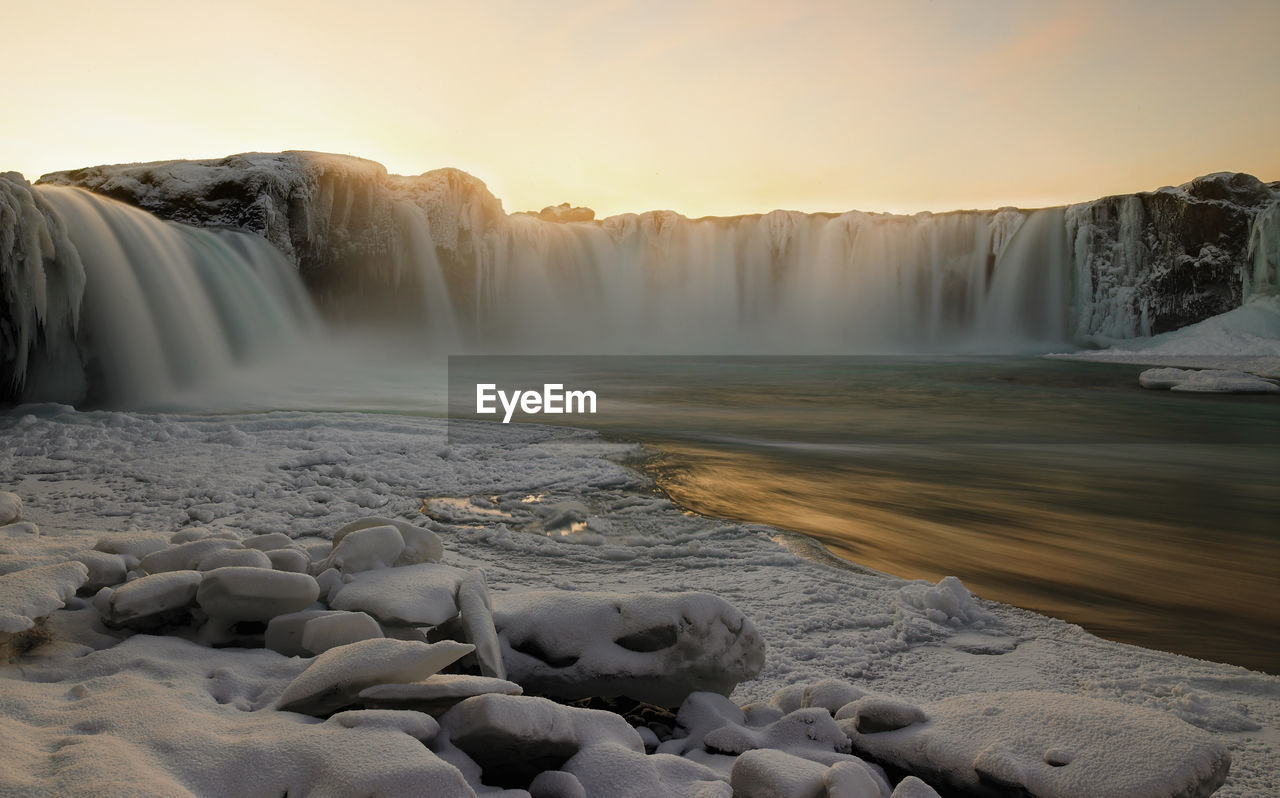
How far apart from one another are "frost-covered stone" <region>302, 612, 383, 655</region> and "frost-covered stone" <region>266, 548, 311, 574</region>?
512mm

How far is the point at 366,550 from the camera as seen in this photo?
A: 265 cm

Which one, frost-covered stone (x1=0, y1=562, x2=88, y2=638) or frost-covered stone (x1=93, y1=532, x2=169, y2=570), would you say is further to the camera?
frost-covered stone (x1=93, y1=532, x2=169, y2=570)

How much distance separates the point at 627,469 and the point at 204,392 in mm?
8185

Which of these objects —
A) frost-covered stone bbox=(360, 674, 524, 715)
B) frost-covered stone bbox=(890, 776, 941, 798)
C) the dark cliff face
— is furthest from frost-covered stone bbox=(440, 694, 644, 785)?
the dark cliff face

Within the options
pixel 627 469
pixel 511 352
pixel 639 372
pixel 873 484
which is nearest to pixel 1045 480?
pixel 873 484

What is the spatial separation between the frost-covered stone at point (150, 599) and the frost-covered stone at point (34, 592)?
11 centimetres

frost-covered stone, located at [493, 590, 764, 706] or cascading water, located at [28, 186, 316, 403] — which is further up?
cascading water, located at [28, 186, 316, 403]

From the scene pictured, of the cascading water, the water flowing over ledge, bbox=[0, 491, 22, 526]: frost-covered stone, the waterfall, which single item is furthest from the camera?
the waterfall

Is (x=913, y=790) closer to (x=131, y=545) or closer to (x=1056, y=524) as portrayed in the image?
(x=131, y=545)

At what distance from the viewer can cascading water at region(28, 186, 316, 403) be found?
411 inches

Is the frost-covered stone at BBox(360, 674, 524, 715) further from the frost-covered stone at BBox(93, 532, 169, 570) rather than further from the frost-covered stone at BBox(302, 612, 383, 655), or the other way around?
the frost-covered stone at BBox(93, 532, 169, 570)

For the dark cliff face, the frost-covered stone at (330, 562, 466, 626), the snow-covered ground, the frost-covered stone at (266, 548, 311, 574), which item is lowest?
the snow-covered ground

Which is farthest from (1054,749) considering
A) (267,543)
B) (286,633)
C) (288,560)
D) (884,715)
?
(267,543)

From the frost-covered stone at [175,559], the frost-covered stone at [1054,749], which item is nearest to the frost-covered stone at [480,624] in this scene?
the frost-covered stone at [175,559]
